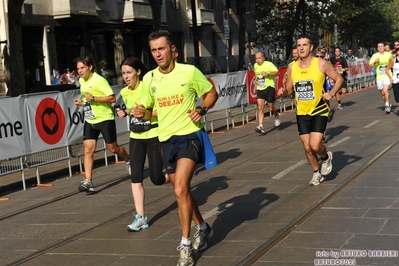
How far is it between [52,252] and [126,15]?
29477 millimetres

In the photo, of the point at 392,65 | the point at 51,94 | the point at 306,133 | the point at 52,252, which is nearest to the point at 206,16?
the point at 392,65

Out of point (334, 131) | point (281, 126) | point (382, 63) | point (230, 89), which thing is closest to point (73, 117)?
point (334, 131)

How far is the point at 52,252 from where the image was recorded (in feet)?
22.5

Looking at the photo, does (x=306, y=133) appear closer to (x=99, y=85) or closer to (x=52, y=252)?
(x=99, y=85)

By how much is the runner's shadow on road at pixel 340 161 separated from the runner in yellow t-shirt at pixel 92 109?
3.20 m

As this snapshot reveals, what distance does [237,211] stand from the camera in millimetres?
8016

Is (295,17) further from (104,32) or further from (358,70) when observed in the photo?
(104,32)

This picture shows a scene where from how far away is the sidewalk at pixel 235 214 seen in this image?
633 cm

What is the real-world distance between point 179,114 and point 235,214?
210 centimetres

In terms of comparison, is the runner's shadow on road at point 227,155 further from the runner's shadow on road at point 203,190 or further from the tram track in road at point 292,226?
the tram track in road at point 292,226

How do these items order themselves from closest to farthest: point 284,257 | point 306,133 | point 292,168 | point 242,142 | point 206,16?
point 284,257 → point 306,133 → point 292,168 → point 242,142 → point 206,16

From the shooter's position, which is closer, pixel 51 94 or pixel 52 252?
pixel 52 252

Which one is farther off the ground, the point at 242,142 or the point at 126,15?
the point at 126,15

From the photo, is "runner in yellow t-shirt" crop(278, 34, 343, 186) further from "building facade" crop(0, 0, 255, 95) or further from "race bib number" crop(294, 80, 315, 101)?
"building facade" crop(0, 0, 255, 95)
